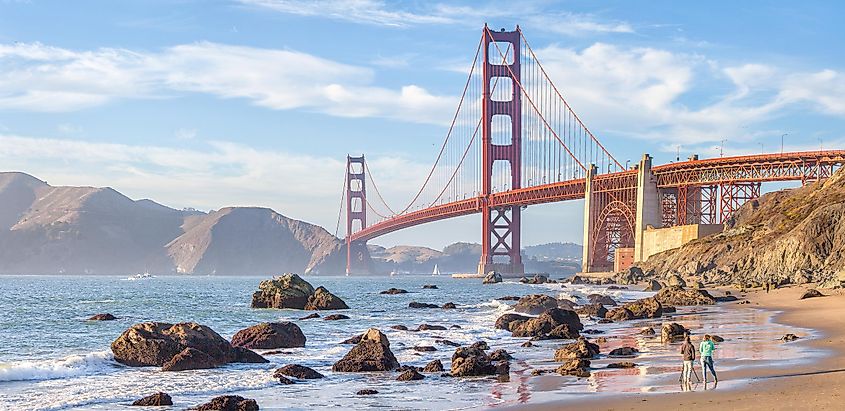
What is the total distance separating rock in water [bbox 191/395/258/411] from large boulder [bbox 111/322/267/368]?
536 cm

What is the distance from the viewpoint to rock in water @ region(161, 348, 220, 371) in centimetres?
1933

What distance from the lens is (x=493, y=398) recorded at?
15.2m

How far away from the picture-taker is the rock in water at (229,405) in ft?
46.5

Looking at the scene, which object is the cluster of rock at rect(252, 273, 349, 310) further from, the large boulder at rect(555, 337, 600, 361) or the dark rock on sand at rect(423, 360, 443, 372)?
the dark rock on sand at rect(423, 360, 443, 372)

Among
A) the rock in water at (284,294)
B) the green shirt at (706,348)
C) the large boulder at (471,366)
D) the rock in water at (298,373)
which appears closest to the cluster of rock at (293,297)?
the rock in water at (284,294)

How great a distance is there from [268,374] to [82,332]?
16.1 meters

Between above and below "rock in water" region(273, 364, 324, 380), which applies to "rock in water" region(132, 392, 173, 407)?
below

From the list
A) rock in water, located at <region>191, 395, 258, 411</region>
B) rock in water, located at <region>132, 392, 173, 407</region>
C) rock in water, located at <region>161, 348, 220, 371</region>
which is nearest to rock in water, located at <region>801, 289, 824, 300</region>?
rock in water, located at <region>161, 348, 220, 371</region>

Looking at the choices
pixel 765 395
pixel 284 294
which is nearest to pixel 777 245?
pixel 284 294

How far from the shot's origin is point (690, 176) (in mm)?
82125

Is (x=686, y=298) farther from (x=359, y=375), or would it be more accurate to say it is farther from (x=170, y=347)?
(x=170, y=347)

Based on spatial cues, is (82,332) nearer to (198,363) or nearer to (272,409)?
(198,363)

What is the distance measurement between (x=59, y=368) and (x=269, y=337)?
5.89 meters

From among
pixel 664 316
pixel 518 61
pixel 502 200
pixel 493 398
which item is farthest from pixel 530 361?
pixel 518 61
